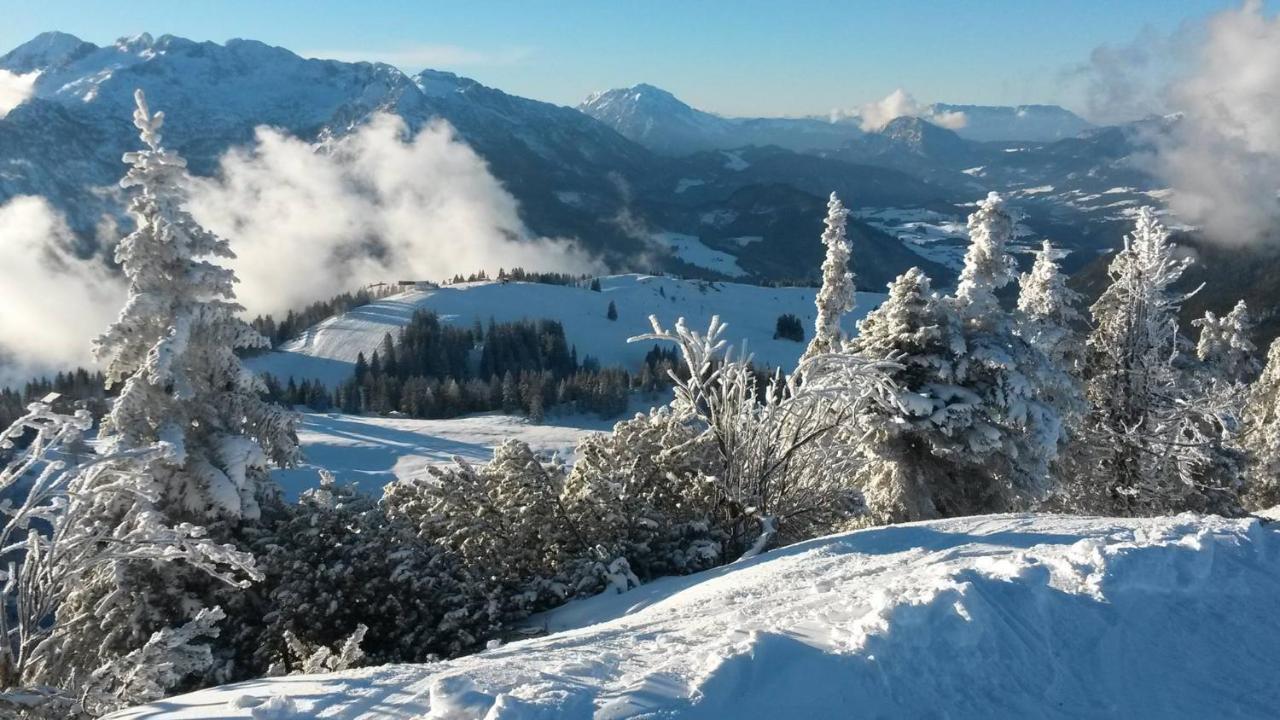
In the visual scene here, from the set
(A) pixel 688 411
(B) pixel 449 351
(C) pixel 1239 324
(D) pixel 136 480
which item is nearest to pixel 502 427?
(B) pixel 449 351

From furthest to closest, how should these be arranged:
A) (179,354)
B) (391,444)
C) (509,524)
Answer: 1. (391,444)
2. (509,524)
3. (179,354)

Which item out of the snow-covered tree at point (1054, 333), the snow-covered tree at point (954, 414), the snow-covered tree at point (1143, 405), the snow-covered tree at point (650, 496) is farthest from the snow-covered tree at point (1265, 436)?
the snow-covered tree at point (650, 496)

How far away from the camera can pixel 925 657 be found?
509cm

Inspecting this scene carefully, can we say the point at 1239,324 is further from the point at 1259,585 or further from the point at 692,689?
the point at 692,689

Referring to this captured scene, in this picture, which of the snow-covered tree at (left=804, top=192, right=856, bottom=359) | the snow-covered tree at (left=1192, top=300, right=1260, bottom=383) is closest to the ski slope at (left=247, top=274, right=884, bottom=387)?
the snow-covered tree at (left=1192, top=300, right=1260, bottom=383)

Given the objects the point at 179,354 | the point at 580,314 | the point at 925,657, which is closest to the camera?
the point at 925,657

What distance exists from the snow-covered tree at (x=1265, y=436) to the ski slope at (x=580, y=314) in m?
106

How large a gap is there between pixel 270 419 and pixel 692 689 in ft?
37.4

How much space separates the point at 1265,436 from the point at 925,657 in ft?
85.9

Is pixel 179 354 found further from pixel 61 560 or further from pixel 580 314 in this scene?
pixel 580 314

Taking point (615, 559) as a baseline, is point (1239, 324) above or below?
above

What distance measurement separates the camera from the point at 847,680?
4.80 meters

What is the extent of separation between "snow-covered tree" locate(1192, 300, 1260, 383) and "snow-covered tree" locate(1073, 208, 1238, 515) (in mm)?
12222

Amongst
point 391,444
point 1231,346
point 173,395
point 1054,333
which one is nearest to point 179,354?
point 173,395
